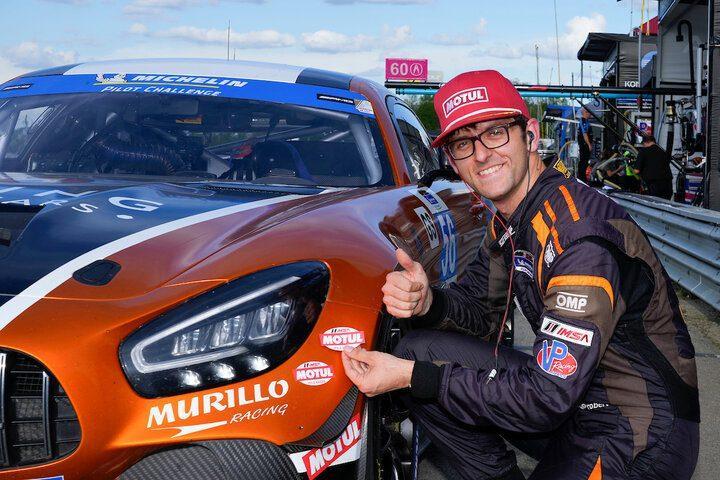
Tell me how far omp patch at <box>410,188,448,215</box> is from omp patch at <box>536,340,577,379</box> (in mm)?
1246

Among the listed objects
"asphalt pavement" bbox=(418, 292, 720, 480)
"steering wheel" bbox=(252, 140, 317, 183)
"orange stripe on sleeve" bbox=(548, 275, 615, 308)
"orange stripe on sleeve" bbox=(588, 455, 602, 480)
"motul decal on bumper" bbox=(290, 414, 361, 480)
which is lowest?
"asphalt pavement" bbox=(418, 292, 720, 480)

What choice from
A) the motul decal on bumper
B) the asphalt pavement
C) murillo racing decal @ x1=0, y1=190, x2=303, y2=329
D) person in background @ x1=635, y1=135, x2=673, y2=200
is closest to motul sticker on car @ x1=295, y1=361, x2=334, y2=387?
the motul decal on bumper

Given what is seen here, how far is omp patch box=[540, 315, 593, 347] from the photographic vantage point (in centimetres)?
210

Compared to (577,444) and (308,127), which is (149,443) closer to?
(577,444)

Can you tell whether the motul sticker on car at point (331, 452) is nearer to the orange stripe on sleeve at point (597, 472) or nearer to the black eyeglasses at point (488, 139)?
A: the orange stripe on sleeve at point (597, 472)

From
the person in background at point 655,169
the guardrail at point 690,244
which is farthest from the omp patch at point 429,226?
the person in background at point 655,169

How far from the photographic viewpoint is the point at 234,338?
74.9 inches

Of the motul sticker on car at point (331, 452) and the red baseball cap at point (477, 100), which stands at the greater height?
the red baseball cap at point (477, 100)

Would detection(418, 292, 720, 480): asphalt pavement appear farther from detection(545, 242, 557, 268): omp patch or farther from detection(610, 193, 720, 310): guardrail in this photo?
detection(545, 242, 557, 268): omp patch

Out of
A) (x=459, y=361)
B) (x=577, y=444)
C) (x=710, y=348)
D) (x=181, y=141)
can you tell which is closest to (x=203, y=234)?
(x=459, y=361)

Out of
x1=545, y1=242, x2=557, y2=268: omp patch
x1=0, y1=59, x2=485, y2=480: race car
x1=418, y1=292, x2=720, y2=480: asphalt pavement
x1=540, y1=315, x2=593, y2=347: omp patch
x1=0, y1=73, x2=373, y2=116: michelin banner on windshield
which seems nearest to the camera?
x1=0, y1=59, x2=485, y2=480: race car

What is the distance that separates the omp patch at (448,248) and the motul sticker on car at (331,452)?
1182 mm

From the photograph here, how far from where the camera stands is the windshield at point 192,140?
3.42 m

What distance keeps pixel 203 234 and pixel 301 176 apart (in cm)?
129
